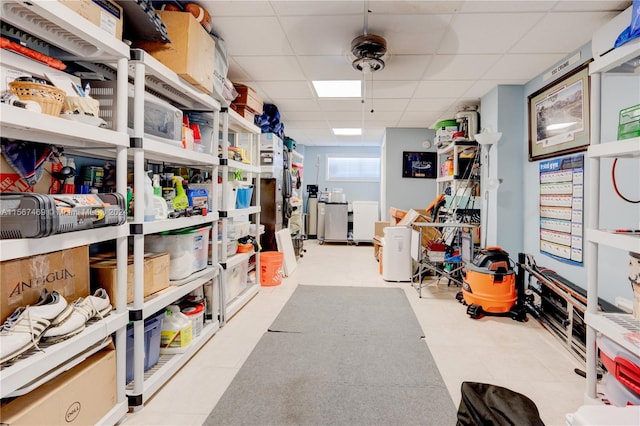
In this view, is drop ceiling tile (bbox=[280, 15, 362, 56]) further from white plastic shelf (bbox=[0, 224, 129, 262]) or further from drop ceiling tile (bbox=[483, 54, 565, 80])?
white plastic shelf (bbox=[0, 224, 129, 262])

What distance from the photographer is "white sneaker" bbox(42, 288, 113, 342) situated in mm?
1196

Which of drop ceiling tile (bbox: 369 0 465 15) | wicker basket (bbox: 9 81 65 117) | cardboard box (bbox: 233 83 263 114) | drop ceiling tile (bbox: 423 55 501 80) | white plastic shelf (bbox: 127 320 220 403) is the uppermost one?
drop ceiling tile (bbox: 423 55 501 80)

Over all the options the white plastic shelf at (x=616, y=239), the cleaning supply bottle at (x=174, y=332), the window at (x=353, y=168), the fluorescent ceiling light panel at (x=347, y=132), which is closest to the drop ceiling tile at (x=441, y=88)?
the fluorescent ceiling light panel at (x=347, y=132)

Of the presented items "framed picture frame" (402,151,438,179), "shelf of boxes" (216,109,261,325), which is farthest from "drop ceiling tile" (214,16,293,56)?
"framed picture frame" (402,151,438,179)

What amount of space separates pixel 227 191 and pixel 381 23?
181 cm

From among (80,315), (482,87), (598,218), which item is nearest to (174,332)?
(80,315)

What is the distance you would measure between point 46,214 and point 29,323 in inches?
15.2

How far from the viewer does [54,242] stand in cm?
120

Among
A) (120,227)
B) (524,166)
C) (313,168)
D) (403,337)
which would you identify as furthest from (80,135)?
(313,168)

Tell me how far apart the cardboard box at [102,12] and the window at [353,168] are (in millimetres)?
7131

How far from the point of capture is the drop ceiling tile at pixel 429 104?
435 centimetres

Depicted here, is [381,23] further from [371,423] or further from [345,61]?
[371,423]

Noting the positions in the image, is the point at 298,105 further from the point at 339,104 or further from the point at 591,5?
the point at 591,5

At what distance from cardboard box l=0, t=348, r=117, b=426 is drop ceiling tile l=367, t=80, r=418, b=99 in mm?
3506
